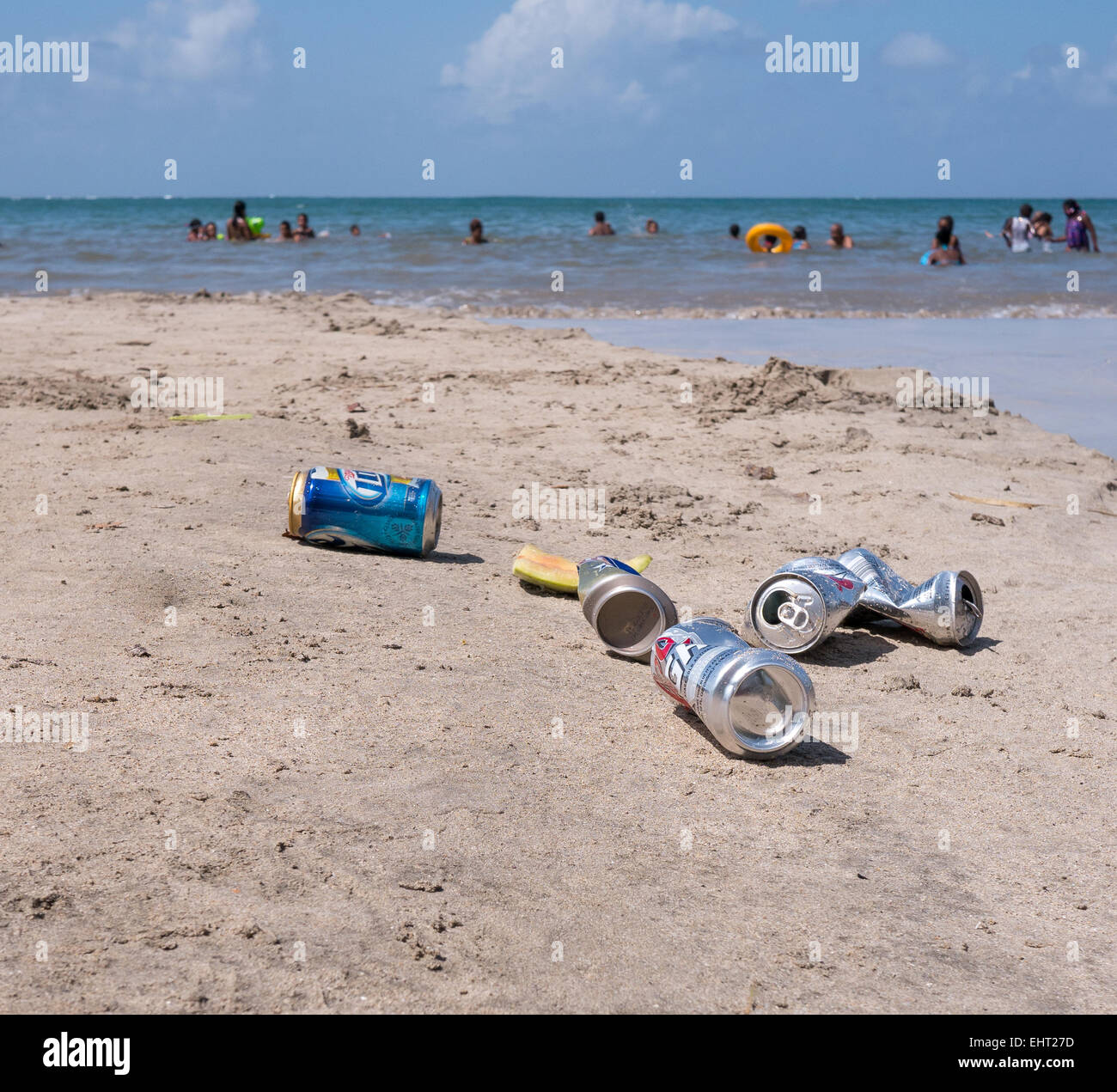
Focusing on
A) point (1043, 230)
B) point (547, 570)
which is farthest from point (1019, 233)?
point (547, 570)

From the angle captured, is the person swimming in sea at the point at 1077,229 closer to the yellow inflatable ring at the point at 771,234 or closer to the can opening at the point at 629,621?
the yellow inflatable ring at the point at 771,234

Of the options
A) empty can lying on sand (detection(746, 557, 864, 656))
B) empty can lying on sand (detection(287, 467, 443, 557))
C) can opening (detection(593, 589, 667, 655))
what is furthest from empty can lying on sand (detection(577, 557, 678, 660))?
empty can lying on sand (detection(287, 467, 443, 557))

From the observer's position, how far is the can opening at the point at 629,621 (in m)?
3.11

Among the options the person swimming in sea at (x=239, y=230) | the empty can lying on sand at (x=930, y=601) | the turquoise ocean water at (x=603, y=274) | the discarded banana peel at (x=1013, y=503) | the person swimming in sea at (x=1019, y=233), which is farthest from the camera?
the person swimming in sea at (x=239, y=230)

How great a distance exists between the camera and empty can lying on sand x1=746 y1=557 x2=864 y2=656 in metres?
3.09

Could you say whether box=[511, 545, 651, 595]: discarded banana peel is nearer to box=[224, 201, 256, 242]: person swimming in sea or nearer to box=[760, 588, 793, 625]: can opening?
box=[760, 588, 793, 625]: can opening

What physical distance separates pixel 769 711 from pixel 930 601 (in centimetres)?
93

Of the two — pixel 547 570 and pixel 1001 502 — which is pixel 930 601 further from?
pixel 1001 502

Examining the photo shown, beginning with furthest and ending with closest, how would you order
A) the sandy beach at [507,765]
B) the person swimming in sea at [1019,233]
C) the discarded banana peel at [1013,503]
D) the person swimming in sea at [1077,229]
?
the person swimming in sea at [1019,233]
the person swimming in sea at [1077,229]
the discarded banana peel at [1013,503]
the sandy beach at [507,765]

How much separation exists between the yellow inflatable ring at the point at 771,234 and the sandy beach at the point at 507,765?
13.5 m

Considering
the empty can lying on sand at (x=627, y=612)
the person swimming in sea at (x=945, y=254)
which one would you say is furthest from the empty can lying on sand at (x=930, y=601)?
the person swimming in sea at (x=945, y=254)

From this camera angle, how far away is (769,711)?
2.60m

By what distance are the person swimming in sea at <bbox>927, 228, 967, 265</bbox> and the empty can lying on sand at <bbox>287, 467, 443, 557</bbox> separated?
48.1 feet
